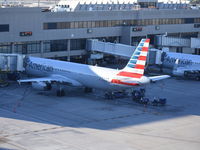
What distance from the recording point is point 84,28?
93.8 m

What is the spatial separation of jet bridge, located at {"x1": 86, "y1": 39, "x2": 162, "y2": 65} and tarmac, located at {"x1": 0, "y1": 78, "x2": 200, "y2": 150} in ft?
63.3

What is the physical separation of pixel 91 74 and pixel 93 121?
44.3 ft

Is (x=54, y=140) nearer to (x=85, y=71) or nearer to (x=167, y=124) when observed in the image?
(x=167, y=124)

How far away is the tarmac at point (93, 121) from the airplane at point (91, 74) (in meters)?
1.94

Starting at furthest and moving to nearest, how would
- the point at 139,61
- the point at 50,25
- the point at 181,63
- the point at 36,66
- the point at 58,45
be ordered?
the point at 58,45, the point at 50,25, the point at 181,63, the point at 36,66, the point at 139,61

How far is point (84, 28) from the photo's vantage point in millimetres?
93750

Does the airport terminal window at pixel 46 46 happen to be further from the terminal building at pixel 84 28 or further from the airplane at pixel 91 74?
the airplane at pixel 91 74

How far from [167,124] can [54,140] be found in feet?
45.1

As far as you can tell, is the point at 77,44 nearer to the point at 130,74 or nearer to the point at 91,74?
the point at 91,74

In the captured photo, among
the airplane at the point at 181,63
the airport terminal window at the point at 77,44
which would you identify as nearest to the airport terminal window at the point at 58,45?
the airport terminal window at the point at 77,44

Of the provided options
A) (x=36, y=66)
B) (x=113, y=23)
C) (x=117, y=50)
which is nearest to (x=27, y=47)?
(x=36, y=66)

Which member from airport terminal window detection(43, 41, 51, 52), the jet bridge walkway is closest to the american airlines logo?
airport terminal window detection(43, 41, 51, 52)

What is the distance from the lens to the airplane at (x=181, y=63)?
8206cm

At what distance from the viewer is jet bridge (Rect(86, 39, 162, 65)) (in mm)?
87625
